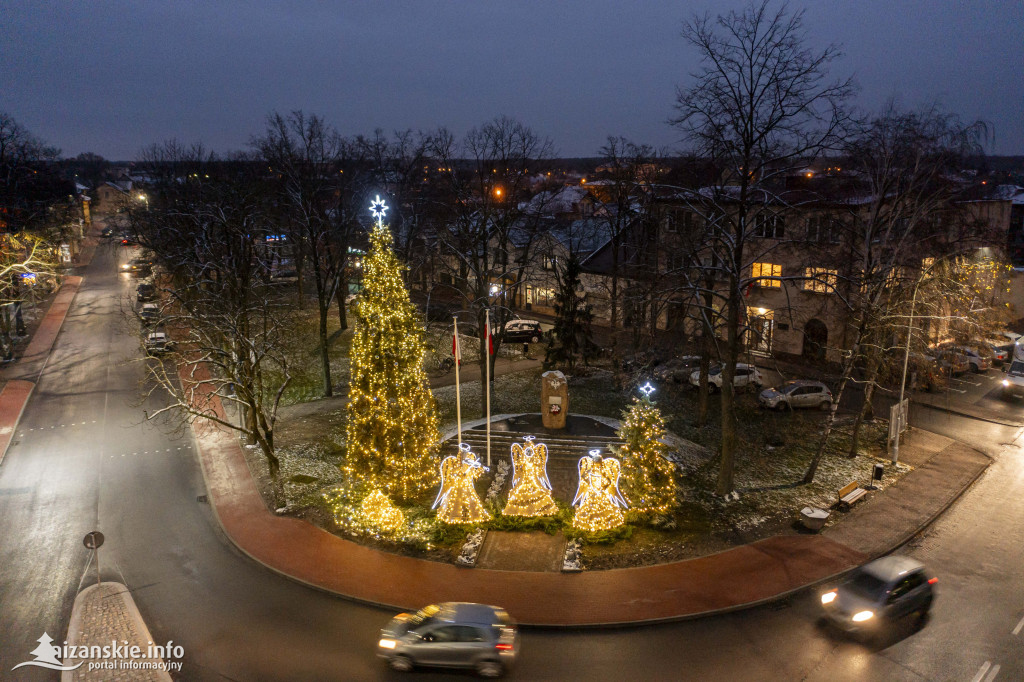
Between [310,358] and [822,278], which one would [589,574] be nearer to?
[822,278]

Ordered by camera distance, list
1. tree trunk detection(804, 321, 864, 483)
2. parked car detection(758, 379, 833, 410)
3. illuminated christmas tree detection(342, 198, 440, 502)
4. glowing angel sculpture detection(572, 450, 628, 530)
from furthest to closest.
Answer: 1. parked car detection(758, 379, 833, 410)
2. tree trunk detection(804, 321, 864, 483)
3. illuminated christmas tree detection(342, 198, 440, 502)
4. glowing angel sculpture detection(572, 450, 628, 530)

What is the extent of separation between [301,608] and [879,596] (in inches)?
469

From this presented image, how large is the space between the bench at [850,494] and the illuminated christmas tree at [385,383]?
1202cm

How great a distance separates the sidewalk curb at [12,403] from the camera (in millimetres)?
22861

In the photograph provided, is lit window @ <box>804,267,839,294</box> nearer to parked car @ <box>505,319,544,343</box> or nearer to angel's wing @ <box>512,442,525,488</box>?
angel's wing @ <box>512,442,525,488</box>

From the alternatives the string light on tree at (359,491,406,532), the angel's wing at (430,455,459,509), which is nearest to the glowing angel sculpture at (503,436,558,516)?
the angel's wing at (430,455,459,509)

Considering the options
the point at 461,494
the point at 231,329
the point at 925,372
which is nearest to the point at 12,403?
the point at 231,329

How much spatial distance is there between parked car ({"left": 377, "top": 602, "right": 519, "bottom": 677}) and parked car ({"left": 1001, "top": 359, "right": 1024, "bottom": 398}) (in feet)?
90.8

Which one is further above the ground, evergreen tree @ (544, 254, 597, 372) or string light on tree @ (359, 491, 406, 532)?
evergreen tree @ (544, 254, 597, 372)

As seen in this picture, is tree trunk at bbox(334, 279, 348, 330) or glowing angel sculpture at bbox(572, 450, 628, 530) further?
tree trunk at bbox(334, 279, 348, 330)

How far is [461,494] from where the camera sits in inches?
648

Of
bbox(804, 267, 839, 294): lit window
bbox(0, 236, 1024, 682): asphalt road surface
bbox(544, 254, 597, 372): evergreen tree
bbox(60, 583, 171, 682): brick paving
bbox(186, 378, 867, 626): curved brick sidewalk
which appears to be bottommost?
bbox(60, 583, 171, 682): brick paving

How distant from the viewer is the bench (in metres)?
17.7

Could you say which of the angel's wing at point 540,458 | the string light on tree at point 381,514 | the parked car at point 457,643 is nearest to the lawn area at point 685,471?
the string light on tree at point 381,514
